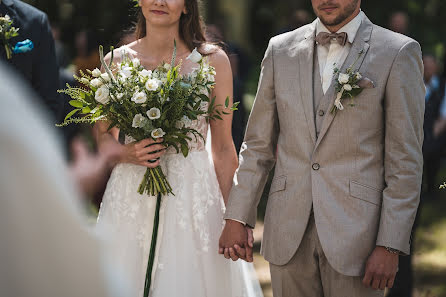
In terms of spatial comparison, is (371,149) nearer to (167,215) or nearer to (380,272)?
(380,272)

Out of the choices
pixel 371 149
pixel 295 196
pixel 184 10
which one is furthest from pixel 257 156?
pixel 184 10

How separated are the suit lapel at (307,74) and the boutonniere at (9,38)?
2.07 m

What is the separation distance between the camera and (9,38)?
4949mm

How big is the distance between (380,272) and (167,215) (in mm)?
1482

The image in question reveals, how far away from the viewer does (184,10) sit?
15.6 feet

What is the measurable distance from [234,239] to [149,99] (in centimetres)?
92

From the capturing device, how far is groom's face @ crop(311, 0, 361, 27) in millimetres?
3709

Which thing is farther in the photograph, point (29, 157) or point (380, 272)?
point (380, 272)

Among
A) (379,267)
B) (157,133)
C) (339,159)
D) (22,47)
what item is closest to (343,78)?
(339,159)

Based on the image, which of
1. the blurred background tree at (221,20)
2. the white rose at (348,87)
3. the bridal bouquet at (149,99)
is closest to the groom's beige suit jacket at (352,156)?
the white rose at (348,87)

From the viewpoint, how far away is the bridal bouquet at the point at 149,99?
4094 mm

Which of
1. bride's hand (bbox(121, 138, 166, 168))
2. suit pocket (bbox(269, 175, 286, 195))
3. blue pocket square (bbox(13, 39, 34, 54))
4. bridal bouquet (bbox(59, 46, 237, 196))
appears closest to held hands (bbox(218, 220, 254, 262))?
suit pocket (bbox(269, 175, 286, 195))

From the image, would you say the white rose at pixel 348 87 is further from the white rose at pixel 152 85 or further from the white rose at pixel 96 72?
the white rose at pixel 96 72

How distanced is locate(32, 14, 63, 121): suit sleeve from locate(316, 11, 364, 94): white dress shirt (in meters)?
2.23
